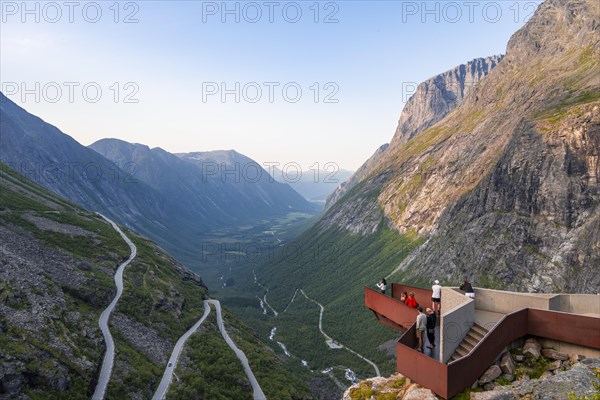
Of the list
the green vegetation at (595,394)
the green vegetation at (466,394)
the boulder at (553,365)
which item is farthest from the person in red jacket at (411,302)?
the green vegetation at (595,394)

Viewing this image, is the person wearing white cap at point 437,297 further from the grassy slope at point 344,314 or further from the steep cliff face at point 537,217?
the steep cliff face at point 537,217

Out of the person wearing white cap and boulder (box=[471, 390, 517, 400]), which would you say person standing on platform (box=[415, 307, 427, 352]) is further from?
the person wearing white cap

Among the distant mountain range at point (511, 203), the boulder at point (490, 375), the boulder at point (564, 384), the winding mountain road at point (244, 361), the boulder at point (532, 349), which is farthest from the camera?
the distant mountain range at point (511, 203)

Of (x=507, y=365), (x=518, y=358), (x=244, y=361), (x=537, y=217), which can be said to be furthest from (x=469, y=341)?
(x=537, y=217)

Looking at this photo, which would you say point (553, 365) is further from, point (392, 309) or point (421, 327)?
point (392, 309)

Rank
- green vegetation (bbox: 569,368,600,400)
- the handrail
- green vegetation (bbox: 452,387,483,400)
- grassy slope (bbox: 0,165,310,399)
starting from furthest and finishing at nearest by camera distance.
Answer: grassy slope (bbox: 0,165,310,399), the handrail, green vegetation (bbox: 452,387,483,400), green vegetation (bbox: 569,368,600,400)

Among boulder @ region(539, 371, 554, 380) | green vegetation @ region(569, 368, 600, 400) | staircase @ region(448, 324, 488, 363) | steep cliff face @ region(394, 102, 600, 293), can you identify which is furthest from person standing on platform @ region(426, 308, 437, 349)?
steep cliff face @ region(394, 102, 600, 293)

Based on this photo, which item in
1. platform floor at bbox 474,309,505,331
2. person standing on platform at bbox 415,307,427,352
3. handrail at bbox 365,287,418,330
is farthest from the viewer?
handrail at bbox 365,287,418,330
